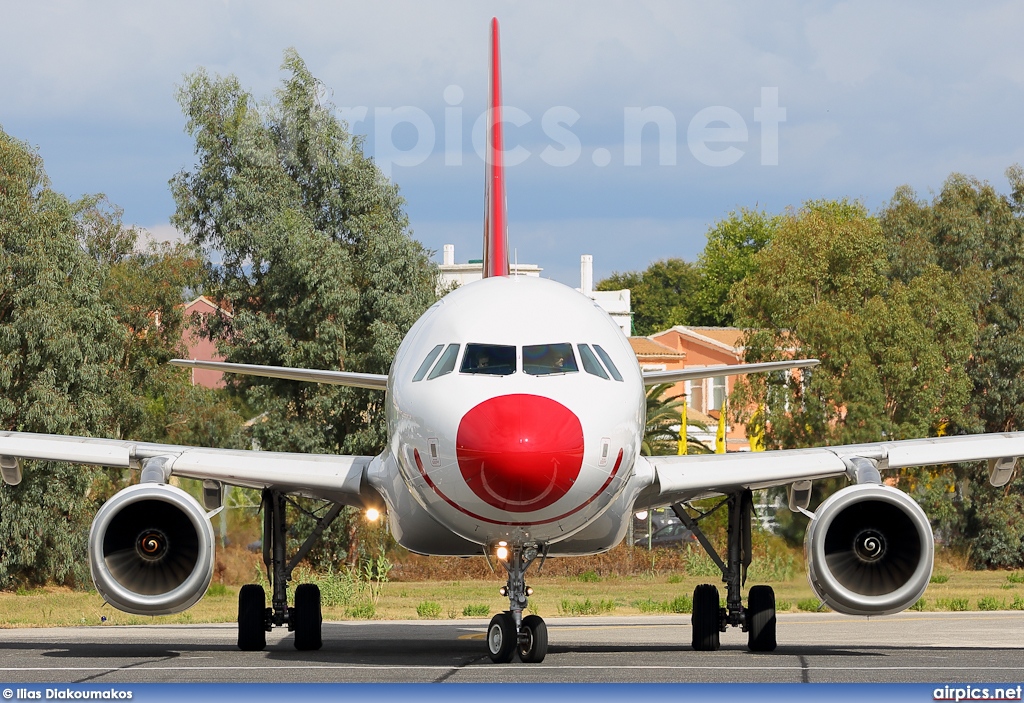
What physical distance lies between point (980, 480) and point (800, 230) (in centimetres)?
939

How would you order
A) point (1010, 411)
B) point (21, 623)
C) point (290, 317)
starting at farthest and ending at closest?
1. point (1010, 411)
2. point (290, 317)
3. point (21, 623)

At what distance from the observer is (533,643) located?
44.0ft

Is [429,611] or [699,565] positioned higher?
[699,565]

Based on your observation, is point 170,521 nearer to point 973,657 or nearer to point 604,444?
point 604,444

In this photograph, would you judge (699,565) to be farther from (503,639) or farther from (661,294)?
(661,294)

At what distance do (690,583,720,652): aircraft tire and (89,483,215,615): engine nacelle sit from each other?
223 inches

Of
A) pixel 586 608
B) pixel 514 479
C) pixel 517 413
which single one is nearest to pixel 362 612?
pixel 586 608

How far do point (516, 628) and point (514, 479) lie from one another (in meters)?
2.36

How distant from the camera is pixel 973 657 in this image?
47.3ft

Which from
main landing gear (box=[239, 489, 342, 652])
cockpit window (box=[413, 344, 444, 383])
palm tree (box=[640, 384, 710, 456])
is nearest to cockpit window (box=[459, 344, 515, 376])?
cockpit window (box=[413, 344, 444, 383])

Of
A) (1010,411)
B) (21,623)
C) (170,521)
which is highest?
(1010,411)

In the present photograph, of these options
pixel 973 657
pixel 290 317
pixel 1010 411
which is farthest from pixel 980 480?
pixel 973 657

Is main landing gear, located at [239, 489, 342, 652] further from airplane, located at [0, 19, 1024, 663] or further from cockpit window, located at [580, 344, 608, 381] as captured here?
cockpit window, located at [580, 344, 608, 381]

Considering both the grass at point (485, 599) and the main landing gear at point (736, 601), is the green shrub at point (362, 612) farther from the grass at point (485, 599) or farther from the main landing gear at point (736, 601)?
the main landing gear at point (736, 601)
